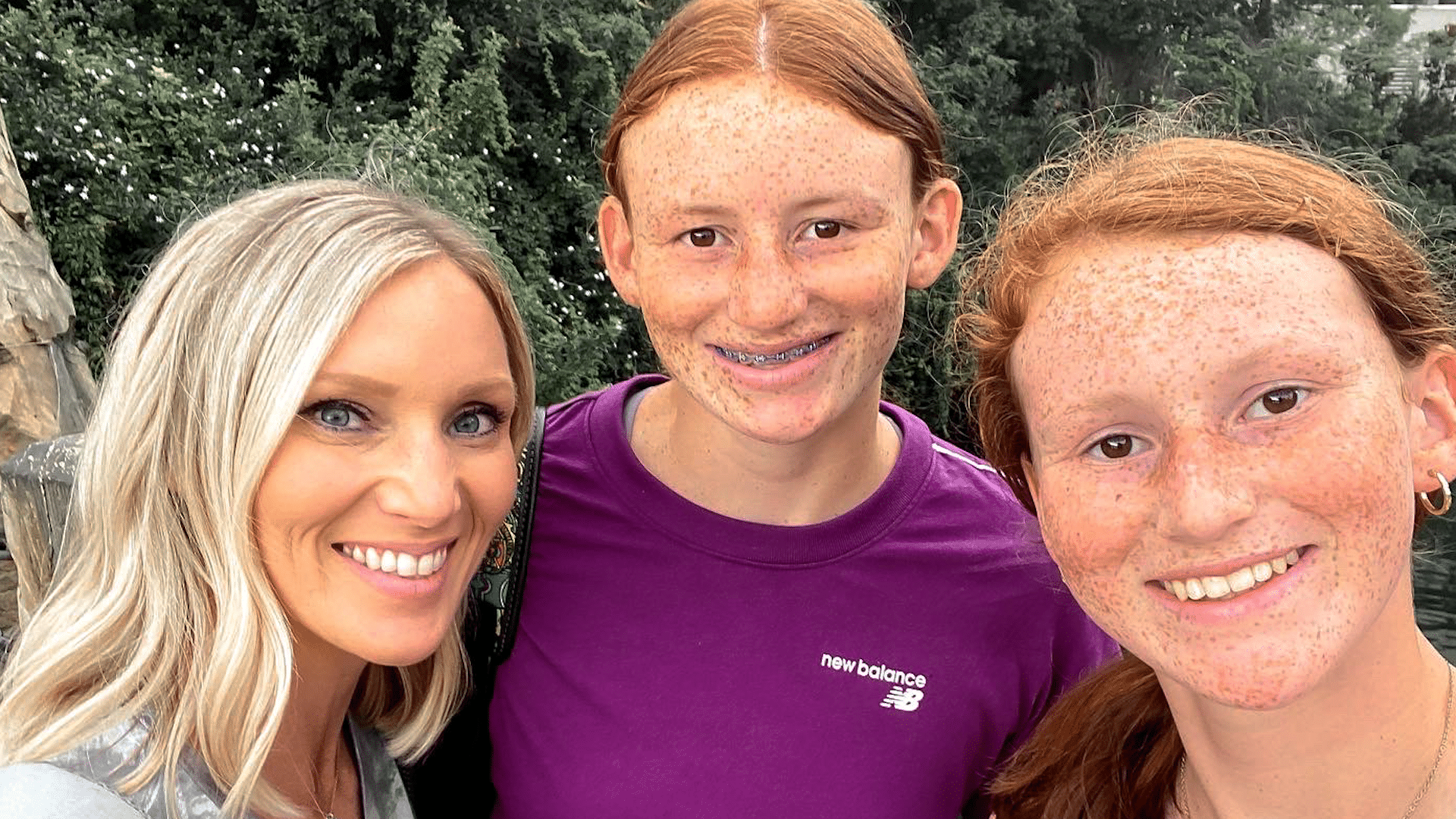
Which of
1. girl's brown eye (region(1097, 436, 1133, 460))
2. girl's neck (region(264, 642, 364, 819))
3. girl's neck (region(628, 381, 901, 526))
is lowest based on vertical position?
girl's neck (region(264, 642, 364, 819))

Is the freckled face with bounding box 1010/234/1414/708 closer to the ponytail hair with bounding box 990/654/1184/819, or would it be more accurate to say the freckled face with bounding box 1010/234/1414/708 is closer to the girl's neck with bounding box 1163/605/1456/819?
the girl's neck with bounding box 1163/605/1456/819

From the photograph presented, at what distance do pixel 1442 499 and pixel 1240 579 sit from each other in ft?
1.41

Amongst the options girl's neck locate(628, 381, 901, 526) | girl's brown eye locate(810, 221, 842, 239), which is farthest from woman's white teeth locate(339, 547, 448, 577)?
girl's brown eye locate(810, 221, 842, 239)

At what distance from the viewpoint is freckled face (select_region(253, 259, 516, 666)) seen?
1.81m

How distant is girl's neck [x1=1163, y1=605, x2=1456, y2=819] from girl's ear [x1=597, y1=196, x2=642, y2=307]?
4.24 ft

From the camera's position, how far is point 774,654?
2209mm

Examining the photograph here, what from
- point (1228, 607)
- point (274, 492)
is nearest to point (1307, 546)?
point (1228, 607)

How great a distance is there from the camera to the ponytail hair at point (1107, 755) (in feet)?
6.43

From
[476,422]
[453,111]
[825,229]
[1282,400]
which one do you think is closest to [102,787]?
[476,422]

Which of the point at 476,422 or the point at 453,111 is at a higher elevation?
the point at 476,422

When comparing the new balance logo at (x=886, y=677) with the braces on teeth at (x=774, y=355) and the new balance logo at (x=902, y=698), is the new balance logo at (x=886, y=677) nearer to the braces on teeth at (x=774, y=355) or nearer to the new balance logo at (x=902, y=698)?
the new balance logo at (x=902, y=698)

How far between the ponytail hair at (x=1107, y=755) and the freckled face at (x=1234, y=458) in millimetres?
368

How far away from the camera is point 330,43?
8.98 metres

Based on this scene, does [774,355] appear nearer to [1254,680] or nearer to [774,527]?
[774,527]
